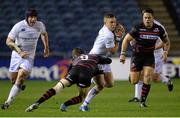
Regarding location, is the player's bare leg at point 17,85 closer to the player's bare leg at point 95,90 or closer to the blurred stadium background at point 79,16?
the player's bare leg at point 95,90

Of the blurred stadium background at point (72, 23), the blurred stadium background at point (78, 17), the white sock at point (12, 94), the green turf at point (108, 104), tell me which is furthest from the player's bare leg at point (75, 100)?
the blurred stadium background at point (78, 17)

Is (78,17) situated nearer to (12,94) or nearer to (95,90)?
(12,94)

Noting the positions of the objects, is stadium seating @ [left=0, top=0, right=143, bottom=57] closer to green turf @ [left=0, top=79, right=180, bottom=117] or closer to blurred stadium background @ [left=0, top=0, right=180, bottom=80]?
blurred stadium background @ [left=0, top=0, right=180, bottom=80]

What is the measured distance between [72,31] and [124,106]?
13714 mm

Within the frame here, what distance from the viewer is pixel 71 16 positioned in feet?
98.2

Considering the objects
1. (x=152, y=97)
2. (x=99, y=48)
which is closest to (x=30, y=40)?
(x=99, y=48)

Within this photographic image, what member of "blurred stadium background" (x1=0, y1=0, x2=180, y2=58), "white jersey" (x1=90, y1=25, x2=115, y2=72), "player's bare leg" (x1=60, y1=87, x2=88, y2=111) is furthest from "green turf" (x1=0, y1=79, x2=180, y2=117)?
"blurred stadium background" (x1=0, y1=0, x2=180, y2=58)

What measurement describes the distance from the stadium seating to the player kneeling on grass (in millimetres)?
13819

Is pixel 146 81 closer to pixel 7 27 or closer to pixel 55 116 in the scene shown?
pixel 55 116

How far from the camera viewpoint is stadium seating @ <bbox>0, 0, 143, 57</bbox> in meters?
28.7

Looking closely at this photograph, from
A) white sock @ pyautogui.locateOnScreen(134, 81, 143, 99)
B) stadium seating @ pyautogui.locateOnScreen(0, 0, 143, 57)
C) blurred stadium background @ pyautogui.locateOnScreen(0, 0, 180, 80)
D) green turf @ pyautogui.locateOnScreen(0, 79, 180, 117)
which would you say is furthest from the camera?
stadium seating @ pyautogui.locateOnScreen(0, 0, 143, 57)

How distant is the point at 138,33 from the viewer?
1530 centimetres

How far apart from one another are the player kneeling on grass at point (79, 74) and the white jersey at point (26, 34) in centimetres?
195

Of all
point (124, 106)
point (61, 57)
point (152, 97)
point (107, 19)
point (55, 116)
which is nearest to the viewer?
point (55, 116)
